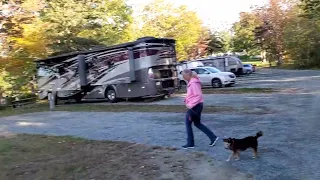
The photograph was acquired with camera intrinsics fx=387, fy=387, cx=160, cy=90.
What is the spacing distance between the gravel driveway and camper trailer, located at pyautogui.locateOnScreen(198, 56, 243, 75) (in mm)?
26147

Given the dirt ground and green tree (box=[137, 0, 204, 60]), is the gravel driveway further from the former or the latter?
green tree (box=[137, 0, 204, 60])

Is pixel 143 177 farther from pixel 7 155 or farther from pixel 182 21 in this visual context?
pixel 182 21

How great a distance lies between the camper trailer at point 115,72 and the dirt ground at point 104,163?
34.0 ft

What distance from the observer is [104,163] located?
7297mm

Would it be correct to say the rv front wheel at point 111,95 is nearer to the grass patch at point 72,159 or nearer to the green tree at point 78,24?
the green tree at point 78,24

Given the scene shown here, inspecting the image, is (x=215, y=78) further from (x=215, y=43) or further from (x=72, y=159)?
(x=215, y=43)

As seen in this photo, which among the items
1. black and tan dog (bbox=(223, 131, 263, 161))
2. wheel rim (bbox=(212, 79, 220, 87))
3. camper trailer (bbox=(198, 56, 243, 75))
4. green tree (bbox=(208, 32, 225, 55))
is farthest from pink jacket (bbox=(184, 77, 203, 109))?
green tree (bbox=(208, 32, 225, 55))

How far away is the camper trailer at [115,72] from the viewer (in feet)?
64.5

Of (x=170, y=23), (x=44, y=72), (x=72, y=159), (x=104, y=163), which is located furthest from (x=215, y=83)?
(x=104, y=163)

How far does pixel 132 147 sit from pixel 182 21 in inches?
1595

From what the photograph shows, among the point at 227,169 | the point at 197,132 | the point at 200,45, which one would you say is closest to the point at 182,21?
the point at 200,45

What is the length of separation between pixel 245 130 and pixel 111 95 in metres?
13.0

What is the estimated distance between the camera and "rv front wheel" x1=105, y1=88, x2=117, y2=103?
850 inches

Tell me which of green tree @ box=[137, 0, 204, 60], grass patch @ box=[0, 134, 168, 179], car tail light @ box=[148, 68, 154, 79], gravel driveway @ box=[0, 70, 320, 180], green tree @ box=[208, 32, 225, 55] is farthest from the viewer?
green tree @ box=[208, 32, 225, 55]
